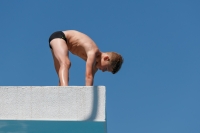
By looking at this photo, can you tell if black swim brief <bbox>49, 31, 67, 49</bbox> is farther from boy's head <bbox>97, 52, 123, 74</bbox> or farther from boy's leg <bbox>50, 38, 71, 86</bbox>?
boy's head <bbox>97, 52, 123, 74</bbox>

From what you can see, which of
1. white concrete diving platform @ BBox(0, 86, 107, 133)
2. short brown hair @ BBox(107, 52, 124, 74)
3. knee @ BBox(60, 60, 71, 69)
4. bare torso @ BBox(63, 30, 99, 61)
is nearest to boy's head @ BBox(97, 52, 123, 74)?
short brown hair @ BBox(107, 52, 124, 74)

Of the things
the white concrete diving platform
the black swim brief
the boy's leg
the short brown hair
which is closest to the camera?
the white concrete diving platform

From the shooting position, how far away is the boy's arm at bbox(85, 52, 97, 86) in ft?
14.9

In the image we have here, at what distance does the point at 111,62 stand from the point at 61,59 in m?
0.70

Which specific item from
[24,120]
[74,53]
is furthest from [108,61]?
[24,120]

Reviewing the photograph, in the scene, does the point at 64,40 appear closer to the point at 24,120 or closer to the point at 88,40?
the point at 88,40

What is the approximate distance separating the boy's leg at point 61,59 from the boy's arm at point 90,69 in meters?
0.26

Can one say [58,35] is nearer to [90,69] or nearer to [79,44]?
[79,44]

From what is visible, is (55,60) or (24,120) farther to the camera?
(55,60)

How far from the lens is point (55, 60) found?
16.3 ft

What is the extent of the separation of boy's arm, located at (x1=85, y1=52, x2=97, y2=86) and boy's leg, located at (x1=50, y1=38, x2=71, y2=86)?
26 cm

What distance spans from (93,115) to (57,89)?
18.0 inches

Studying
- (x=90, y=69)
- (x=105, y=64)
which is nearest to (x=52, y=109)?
(x=90, y=69)

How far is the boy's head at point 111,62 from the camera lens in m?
4.90
